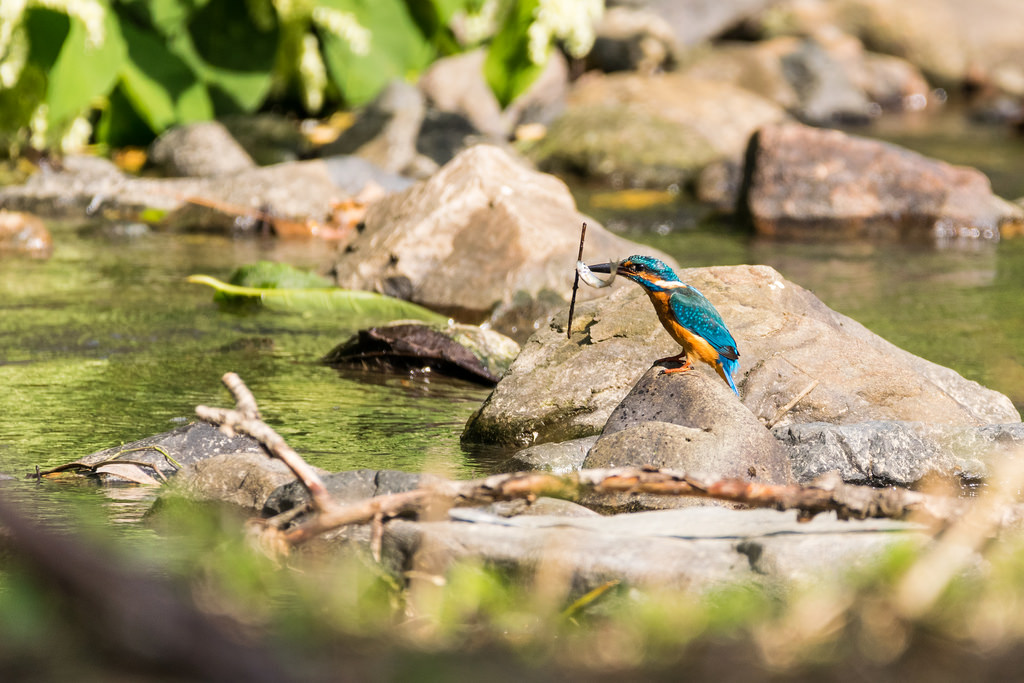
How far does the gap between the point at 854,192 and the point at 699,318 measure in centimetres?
606

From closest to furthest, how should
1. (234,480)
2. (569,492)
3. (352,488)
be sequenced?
(569,492) < (352,488) < (234,480)

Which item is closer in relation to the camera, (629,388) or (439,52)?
(629,388)

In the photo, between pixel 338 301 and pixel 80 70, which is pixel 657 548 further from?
pixel 80 70

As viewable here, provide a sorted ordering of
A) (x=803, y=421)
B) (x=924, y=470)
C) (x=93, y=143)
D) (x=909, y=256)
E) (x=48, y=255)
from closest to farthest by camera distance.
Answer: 1. (x=924, y=470)
2. (x=803, y=421)
3. (x=48, y=255)
4. (x=909, y=256)
5. (x=93, y=143)

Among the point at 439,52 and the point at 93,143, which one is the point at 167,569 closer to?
the point at 93,143

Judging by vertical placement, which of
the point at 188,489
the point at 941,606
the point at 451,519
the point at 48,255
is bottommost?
the point at 48,255

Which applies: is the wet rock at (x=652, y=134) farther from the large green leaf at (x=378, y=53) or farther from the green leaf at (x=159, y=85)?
the green leaf at (x=159, y=85)

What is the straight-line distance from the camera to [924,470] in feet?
11.3

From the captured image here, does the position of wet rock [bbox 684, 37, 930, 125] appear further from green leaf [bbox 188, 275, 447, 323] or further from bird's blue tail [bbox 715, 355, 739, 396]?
bird's blue tail [bbox 715, 355, 739, 396]

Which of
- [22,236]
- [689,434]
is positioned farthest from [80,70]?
[689,434]

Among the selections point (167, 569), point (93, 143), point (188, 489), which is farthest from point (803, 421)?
point (93, 143)

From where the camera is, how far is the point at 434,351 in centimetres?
495

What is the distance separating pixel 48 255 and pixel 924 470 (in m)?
5.71

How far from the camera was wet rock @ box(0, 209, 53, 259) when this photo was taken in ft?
24.3
